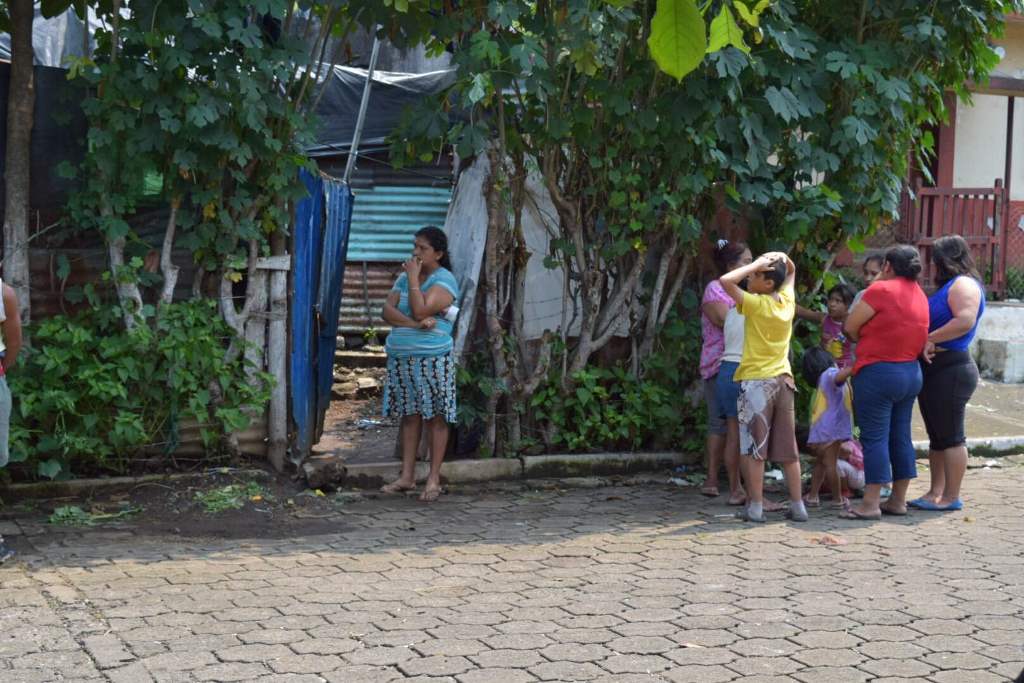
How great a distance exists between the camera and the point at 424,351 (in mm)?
7875

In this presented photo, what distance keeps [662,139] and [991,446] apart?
387 centimetres

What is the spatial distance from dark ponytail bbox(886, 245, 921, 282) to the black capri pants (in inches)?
24.7

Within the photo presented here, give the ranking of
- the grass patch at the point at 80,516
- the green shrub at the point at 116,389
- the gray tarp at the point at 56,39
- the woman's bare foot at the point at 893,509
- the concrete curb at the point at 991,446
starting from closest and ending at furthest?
1. the grass patch at the point at 80,516
2. the green shrub at the point at 116,389
3. the woman's bare foot at the point at 893,509
4. the concrete curb at the point at 991,446
5. the gray tarp at the point at 56,39

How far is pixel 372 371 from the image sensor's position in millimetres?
11984

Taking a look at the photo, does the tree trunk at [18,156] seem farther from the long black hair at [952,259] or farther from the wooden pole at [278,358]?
the long black hair at [952,259]

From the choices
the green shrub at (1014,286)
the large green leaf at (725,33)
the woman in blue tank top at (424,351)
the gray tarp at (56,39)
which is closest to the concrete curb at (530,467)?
the woman in blue tank top at (424,351)

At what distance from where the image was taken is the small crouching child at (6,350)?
6.05m

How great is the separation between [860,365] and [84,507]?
468 cm

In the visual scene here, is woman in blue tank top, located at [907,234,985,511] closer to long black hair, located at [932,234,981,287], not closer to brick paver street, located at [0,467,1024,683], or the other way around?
long black hair, located at [932,234,981,287]

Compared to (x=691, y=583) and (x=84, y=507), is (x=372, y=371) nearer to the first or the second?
(x=84, y=507)

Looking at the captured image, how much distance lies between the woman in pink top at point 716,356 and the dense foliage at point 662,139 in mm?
432

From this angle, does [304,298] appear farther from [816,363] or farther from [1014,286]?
[1014,286]

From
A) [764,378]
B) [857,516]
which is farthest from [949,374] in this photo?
[764,378]

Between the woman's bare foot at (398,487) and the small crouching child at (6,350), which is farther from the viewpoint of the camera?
the woman's bare foot at (398,487)
